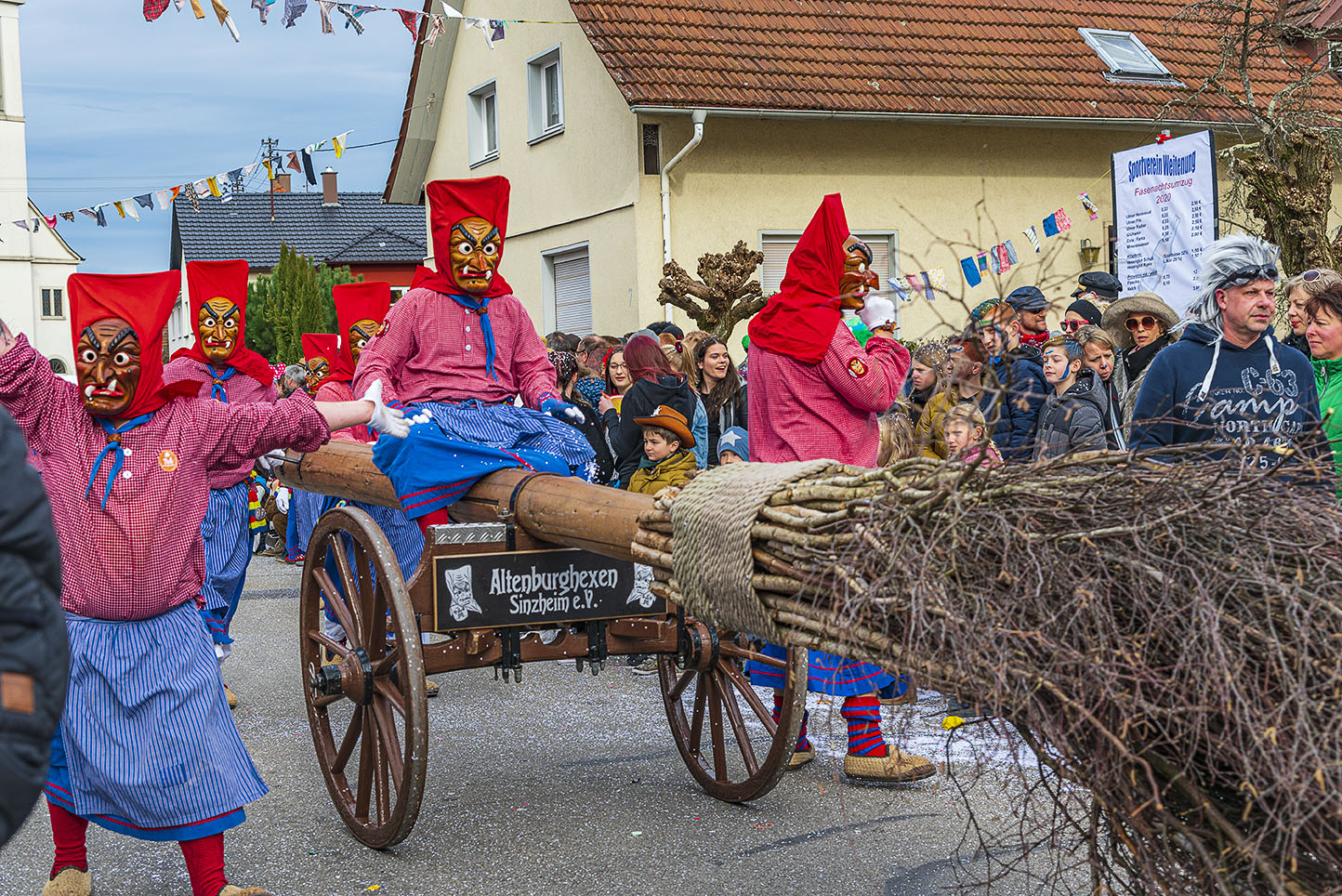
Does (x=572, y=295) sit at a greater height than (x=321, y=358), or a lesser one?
greater

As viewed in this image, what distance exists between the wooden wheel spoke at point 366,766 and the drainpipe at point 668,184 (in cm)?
986

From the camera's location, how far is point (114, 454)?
391cm

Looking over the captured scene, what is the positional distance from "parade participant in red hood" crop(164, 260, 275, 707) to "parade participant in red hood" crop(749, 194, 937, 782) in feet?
9.50

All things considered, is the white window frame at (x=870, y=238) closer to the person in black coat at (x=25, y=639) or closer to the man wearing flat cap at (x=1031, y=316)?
the man wearing flat cap at (x=1031, y=316)

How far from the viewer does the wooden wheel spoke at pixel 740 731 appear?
484 centimetres

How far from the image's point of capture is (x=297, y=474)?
20.8 feet

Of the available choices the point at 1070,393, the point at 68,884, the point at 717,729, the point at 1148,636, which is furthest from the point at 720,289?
the point at 1148,636

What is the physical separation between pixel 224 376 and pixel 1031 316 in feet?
13.7

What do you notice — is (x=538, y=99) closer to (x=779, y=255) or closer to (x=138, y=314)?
(x=779, y=255)

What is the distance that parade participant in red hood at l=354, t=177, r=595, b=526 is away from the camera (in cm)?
523

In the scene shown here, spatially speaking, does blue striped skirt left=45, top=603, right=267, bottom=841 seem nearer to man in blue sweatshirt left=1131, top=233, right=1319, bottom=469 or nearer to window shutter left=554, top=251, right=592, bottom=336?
man in blue sweatshirt left=1131, top=233, right=1319, bottom=469

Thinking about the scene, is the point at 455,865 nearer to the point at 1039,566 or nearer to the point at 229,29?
the point at 1039,566

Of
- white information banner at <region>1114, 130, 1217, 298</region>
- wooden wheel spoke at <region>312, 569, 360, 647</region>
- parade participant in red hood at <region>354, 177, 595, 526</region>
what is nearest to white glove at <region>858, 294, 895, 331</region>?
parade participant in red hood at <region>354, 177, 595, 526</region>

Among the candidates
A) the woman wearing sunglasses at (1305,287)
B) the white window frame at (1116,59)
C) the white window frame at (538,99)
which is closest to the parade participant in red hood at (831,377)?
the woman wearing sunglasses at (1305,287)
